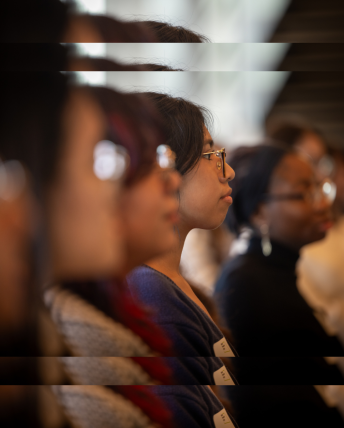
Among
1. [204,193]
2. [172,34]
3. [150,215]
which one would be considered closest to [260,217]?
[204,193]

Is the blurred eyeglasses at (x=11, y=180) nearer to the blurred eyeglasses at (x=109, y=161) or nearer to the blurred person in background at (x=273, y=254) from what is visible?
the blurred eyeglasses at (x=109, y=161)

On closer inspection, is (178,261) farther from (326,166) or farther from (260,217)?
(326,166)

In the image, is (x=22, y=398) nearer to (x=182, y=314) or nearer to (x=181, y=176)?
(x=182, y=314)

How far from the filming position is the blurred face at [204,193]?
0.90m

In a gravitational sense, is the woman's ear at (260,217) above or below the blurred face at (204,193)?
below

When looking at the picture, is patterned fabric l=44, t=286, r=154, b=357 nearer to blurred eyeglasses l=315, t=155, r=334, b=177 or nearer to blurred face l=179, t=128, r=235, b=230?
blurred face l=179, t=128, r=235, b=230

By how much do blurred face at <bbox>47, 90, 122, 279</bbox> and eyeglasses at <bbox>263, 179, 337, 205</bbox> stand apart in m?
0.37

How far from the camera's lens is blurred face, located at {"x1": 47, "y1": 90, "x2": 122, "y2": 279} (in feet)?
3.00

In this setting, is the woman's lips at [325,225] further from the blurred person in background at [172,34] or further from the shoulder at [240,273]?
the blurred person in background at [172,34]

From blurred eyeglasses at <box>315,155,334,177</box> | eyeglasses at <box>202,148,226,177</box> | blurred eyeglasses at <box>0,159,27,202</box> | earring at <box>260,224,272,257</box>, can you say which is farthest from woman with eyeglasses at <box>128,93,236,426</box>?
blurred eyeglasses at <box>0,159,27,202</box>

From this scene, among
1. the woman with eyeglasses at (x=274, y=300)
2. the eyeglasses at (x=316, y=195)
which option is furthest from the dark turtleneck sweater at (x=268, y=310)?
the eyeglasses at (x=316, y=195)

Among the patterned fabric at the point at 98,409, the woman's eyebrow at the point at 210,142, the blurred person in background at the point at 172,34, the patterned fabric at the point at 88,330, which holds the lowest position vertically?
the patterned fabric at the point at 98,409

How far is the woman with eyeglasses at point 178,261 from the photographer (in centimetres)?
90

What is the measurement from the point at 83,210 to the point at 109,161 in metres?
0.13
